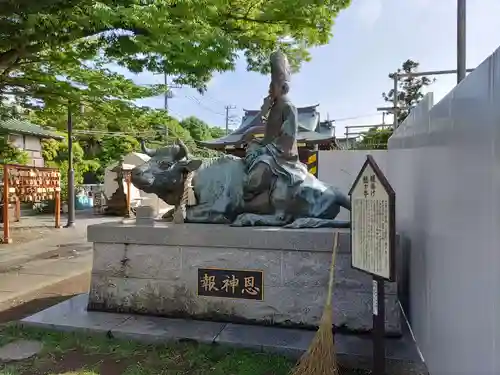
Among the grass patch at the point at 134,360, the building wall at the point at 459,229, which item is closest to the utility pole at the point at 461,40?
the building wall at the point at 459,229

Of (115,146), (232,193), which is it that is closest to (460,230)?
(232,193)

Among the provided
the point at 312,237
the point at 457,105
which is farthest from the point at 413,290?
the point at 457,105

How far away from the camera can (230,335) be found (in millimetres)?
3957

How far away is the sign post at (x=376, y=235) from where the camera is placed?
269 centimetres

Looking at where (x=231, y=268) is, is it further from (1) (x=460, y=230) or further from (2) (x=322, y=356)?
(1) (x=460, y=230)

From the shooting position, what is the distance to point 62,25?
692 centimetres

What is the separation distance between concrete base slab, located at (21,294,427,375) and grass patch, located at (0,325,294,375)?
0.09 meters

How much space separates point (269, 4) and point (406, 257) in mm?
6577

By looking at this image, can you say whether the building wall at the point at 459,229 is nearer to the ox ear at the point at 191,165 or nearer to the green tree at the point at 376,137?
the ox ear at the point at 191,165

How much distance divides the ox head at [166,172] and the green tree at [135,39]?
2.48 metres

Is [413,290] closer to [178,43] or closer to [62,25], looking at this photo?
[178,43]

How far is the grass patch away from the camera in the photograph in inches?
134

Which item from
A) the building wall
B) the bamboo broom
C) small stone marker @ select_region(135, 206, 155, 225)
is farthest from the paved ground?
the building wall

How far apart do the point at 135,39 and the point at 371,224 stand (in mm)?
6590
